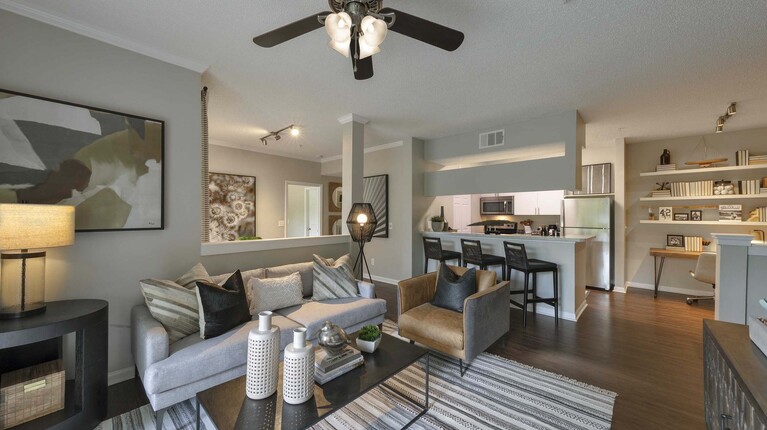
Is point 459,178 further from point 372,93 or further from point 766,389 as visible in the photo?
point 766,389

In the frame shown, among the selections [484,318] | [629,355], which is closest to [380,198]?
[484,318]

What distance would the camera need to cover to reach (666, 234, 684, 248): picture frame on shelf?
497 cm

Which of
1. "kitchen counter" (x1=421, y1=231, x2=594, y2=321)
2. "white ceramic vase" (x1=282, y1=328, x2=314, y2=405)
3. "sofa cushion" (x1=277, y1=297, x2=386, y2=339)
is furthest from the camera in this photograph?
"kitchen counter" (x1=421, y1=231, x2=594, y2=321)

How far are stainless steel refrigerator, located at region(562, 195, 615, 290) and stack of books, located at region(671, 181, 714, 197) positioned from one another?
2.84 ft

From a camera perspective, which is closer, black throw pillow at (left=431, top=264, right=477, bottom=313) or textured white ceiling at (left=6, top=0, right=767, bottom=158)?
textured white ceiling at (left=6, top=0, right=767, bottom=158)

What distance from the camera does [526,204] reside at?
6352 millimetres

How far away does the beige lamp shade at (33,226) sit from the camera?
160 cm

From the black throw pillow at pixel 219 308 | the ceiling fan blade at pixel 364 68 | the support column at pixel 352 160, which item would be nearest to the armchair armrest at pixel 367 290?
the support column at pixel 352 160

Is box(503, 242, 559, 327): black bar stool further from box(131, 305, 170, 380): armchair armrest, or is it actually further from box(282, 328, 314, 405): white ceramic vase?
box(131, 305, 170, 380): armchair armrest

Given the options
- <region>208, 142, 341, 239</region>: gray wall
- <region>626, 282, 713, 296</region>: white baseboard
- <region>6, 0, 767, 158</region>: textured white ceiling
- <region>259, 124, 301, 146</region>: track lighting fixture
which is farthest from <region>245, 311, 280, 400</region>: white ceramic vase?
<region>626, 282, 713, 296</region>: white baseboard

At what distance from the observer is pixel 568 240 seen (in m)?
3.82

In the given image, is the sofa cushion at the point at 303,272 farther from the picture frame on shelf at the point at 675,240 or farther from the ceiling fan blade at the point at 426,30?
the picture frame on shelf at the point at 675,240

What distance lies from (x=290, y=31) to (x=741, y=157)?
6436mm

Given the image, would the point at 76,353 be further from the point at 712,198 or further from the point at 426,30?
the point at 712,198
